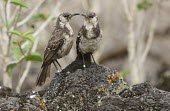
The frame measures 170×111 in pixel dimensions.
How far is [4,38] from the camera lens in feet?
34.6

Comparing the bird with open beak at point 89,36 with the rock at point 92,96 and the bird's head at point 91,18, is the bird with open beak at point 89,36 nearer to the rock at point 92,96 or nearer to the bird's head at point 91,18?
the bird's head at point 91,18

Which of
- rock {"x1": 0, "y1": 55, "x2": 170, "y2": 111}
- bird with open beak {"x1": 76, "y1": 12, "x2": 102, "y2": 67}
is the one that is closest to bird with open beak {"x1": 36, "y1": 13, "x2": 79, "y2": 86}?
bird with open beak {"x1": 76, "y1": 12, "x2": 102, "y2": 67}

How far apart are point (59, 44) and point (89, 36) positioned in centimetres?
54

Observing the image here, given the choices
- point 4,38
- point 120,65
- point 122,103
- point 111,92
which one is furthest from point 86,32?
point 120,65

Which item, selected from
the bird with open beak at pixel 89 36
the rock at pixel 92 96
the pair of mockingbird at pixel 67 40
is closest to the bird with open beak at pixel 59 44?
the pair of mockingbird at pixel 67 40

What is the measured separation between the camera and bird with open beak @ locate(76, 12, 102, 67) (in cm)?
708

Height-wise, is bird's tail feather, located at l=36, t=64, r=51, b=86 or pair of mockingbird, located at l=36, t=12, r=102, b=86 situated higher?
pair of mockingbird, located at l=36, t=12, r=102, b=86

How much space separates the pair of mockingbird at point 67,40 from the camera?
23.3ft

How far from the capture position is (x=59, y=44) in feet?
24.3

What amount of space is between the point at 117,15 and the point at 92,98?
1390 centimetres

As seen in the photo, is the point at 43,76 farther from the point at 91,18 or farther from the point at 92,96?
the point at 92,96

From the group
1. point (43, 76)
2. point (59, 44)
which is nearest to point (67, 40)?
point (59, 44)

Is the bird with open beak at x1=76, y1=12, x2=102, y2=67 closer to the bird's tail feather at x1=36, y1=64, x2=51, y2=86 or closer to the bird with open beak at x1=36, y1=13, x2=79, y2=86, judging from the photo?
the bird with open beak at x1=36, y1=13, x2=79, y2=86

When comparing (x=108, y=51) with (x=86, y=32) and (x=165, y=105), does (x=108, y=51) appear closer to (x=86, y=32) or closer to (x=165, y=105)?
(x=86, y=32)
